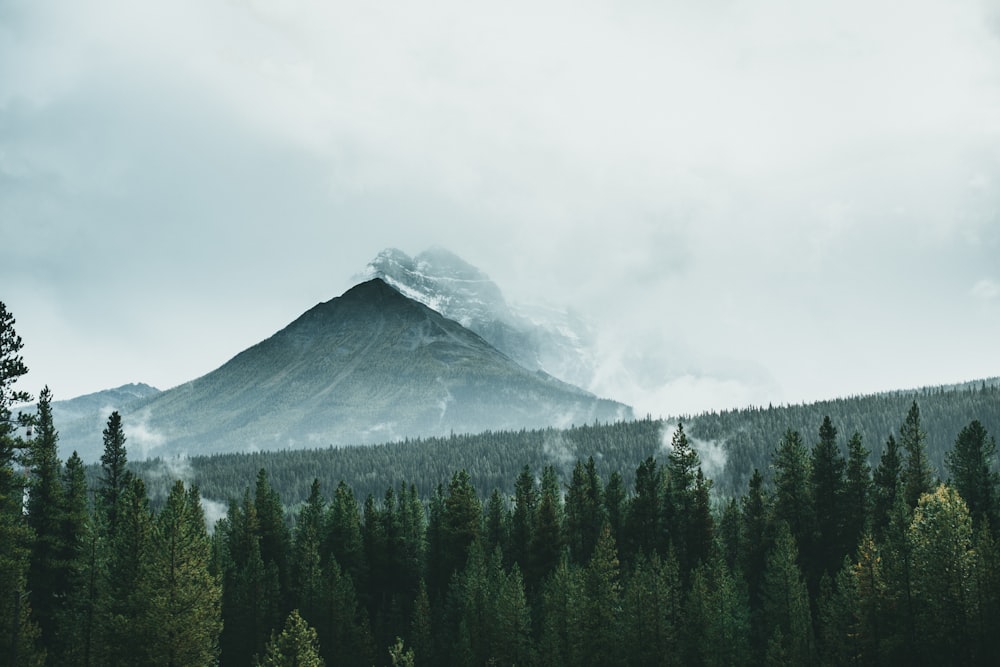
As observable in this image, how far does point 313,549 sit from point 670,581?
3339cm

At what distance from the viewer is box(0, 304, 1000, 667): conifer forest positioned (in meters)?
40.6

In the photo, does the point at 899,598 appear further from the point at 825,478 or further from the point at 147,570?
the point at 147,570

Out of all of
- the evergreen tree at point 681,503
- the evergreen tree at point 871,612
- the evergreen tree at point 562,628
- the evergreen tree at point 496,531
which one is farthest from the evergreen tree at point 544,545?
the evergreen tree at point 871,612

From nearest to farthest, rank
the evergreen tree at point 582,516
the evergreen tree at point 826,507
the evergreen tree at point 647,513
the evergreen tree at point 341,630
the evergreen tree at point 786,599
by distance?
the evergreen tree at point 786,599, the evergreen tree at point 826,507, the evergreen tree at point 341,630, the evergreen tree at point 647,513, the evergreen tree at point 582,516

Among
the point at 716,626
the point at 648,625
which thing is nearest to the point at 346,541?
the point at 648,625

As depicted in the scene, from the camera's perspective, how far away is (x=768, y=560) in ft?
210

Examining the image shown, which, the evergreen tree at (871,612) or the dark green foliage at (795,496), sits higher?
the dark green foliage at (795,496)

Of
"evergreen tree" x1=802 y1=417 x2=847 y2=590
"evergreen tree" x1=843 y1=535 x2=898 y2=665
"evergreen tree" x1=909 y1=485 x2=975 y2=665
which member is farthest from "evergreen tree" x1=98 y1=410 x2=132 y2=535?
"evergreen tree" x1=802 y1=417 x2=847 y2=590

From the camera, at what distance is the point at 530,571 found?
7962 centimetres

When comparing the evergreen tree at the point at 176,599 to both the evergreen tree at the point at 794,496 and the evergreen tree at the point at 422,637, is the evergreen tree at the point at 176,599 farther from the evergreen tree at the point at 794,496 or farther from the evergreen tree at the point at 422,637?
the evergreen tree at the point at 794,496

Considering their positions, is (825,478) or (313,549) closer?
(825,478)

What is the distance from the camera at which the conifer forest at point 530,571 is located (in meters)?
40.6

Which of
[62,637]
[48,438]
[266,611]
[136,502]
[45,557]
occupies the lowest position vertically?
[266,611]

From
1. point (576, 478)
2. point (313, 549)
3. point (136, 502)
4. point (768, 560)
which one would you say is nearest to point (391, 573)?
point (313, 549)
